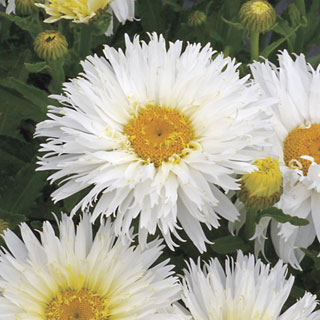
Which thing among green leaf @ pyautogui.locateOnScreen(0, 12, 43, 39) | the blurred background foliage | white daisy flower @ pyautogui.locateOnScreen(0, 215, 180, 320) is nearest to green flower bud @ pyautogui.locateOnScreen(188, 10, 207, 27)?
the blurred background foliage

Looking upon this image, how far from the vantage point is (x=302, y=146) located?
1.21 m

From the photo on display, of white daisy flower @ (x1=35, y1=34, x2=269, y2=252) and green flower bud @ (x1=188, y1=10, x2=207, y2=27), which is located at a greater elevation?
green flower bud @ (x1=188, y1=10, x2=207, y2=27)

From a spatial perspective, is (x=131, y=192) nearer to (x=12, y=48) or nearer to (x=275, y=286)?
(x=275, y=286)

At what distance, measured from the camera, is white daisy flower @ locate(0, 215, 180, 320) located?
3.49 feet

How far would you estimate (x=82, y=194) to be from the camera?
3.98ft

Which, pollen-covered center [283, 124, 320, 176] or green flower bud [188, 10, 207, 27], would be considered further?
green flower bud [188, 10, 207, 27]

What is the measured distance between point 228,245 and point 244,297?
0.41ft

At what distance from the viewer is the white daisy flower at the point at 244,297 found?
3.54 feet

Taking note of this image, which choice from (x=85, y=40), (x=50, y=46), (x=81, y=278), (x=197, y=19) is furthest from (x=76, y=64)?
(x=81, y=278)

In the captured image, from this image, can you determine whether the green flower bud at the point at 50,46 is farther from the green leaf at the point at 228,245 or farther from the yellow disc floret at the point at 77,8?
the green leaf at the point at 228,245

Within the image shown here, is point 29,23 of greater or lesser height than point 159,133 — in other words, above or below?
above

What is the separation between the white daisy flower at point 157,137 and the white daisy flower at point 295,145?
108mm

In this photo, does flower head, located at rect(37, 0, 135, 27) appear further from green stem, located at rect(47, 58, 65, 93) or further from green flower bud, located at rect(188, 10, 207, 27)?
green flower bud, located at rect(188, 10, 207, 27)

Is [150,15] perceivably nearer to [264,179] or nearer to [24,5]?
[24,5]
